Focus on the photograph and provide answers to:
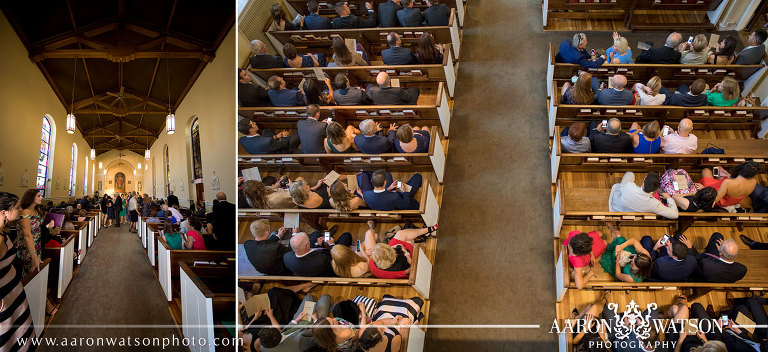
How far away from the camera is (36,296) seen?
94cm

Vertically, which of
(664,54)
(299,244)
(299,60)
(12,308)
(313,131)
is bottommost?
(299,244)

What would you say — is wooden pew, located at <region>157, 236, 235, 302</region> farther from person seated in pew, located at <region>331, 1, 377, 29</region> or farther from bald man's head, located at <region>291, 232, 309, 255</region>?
person seated in pew, located at <region>331, 1, 377, 29</region>

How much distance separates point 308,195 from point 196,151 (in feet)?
8.74

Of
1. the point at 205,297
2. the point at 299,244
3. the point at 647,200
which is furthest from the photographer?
the point at 647,200

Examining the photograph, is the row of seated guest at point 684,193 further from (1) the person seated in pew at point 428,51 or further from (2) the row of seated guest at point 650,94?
(1) the person seated in pew at point 428,51

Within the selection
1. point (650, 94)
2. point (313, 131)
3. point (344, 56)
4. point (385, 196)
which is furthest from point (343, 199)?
point (650, 94)

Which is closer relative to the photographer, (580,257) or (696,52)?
(580,257)

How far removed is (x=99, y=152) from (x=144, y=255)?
306mm

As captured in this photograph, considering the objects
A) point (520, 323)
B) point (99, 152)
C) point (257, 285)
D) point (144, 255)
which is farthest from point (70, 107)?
point (520, 323)

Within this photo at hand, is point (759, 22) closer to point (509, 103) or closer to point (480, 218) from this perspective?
point (509, 103)

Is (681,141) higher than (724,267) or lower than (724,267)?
higher

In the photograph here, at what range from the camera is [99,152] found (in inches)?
46.7

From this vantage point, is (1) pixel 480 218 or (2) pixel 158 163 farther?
(1) pixel 480 218

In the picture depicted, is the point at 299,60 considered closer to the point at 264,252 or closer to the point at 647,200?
the point at 264,252
